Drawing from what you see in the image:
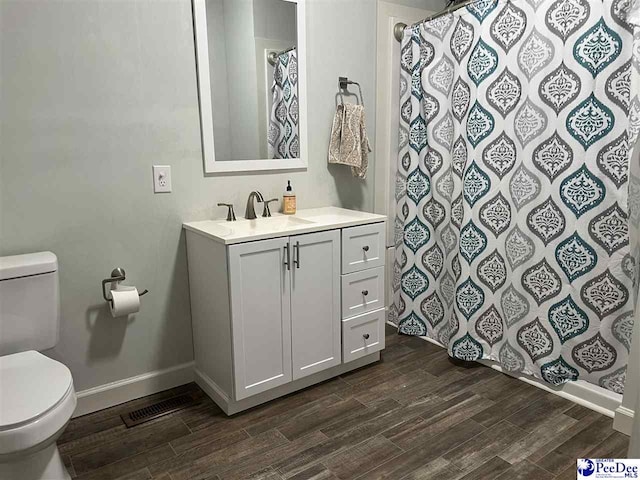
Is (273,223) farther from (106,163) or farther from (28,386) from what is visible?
(28,386)

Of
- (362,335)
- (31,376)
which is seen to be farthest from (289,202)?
(31,376)

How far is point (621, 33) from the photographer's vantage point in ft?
6.37

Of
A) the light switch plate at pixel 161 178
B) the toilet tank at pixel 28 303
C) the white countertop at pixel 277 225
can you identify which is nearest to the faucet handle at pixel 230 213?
the white countertop at pixel 277 225

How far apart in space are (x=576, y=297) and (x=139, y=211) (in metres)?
2.01

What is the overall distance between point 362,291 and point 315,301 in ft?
1.00

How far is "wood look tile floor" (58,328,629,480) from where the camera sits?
187cm

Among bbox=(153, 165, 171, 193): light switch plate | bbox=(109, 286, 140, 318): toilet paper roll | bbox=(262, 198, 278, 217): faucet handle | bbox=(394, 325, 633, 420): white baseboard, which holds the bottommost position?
bbox=(394, 325, 633, 420): white baseboard

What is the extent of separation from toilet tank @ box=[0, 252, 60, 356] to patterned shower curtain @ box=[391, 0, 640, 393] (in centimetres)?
192

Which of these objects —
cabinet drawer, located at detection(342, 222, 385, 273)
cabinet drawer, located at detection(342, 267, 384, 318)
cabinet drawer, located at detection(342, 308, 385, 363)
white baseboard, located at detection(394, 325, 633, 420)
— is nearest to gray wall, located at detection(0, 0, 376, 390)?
cabinet drawer, located at detection(342, 222, 385, 273)

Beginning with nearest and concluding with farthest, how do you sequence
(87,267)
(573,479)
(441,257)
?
(573,479) < (87,267) < (441,257)

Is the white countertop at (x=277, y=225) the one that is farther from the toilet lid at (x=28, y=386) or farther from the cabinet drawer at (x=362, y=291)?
the toilet lid at (x=28, y=386)

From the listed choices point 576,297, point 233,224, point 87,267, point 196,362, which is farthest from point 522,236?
point 87,267

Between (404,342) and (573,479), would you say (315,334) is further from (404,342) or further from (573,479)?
(573,479)

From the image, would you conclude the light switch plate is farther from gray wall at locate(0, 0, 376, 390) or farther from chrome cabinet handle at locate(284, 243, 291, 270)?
chrome cabinet handle at locate(284, 243, 291, 270)
